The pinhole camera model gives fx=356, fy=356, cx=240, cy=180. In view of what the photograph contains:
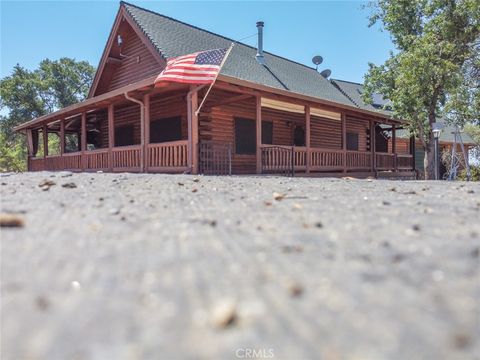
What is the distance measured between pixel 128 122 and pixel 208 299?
45.3 ft

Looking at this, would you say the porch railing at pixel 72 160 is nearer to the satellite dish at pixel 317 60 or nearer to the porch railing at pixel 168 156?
the porch railing at pixel 168 156

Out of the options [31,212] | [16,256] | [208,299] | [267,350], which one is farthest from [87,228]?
[267,350]

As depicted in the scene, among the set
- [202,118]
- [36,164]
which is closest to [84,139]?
[202,118]

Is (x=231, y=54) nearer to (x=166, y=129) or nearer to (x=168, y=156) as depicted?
(x=166, y=129)

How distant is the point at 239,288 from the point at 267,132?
1204 centimetres

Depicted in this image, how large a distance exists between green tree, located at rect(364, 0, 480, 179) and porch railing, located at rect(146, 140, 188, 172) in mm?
8764

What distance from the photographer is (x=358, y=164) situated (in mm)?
13984

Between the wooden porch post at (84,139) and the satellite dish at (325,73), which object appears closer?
the wooden porch post at (84,139)

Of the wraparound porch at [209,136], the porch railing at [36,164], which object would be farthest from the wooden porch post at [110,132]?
the porch railing at [36,164]

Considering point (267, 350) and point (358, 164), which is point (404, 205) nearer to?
point (267, 350)

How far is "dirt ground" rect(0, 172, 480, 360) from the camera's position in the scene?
1.05 meters

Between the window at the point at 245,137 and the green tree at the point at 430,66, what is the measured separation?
19.0ft

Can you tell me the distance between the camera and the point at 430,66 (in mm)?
12453

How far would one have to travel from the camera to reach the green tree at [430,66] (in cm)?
1267
